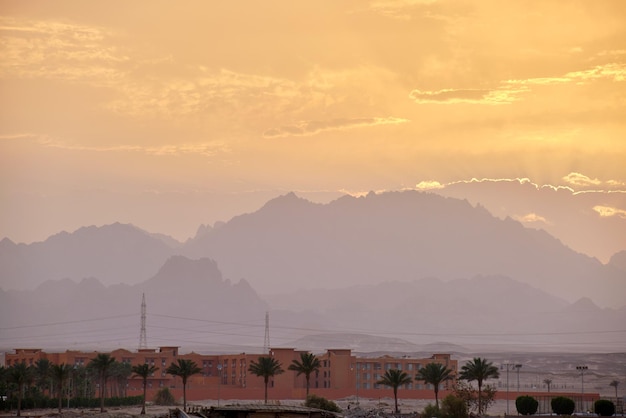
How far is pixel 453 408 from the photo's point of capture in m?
144

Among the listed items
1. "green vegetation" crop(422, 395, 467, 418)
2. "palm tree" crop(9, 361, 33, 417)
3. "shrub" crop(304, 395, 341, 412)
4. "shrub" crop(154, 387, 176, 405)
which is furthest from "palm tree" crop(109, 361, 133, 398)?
"green vegetation" crop(422, 395, 467, 418)

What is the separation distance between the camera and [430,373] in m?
154

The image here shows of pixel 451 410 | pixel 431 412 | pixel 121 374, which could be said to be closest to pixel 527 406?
pixel 451 410

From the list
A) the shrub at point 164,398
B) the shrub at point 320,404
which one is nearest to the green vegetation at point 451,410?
the shrub at point 320,404

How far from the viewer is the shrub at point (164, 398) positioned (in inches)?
7480

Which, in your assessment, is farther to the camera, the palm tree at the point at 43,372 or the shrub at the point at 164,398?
the shrub at the point at 164,398

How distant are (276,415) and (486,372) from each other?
60400 mm

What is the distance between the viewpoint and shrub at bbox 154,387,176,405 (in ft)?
623

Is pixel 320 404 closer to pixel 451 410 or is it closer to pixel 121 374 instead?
pixel 451 410

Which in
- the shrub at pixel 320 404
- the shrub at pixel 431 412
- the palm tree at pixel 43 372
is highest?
the palm tree at pixel 43 372

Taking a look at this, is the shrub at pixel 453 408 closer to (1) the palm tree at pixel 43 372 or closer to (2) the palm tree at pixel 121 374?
(2) the palm tree at pixel 121 374

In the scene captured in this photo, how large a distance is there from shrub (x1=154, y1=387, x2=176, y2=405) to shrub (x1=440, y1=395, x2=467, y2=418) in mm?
58808

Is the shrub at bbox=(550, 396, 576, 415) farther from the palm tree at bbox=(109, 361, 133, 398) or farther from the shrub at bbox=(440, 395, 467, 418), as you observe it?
the palm tree at bbox=(109, 361, 133, 398)

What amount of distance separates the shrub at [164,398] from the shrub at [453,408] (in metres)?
58.8
